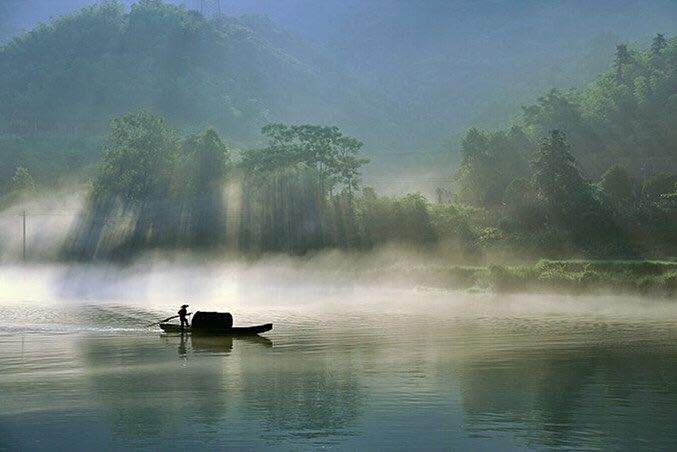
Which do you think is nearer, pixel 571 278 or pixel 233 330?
pixel 233 330

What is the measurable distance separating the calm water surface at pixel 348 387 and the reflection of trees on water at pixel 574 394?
0.08m

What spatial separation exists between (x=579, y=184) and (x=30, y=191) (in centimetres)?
9573

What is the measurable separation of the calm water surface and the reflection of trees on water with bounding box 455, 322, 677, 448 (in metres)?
0.08

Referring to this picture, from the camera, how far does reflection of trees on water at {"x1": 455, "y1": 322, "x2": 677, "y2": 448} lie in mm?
32531

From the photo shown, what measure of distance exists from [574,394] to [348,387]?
9261 millimetres

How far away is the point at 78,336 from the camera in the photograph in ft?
205

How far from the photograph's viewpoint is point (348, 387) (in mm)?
41562

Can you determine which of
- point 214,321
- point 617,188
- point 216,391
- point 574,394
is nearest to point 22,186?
point 617,188

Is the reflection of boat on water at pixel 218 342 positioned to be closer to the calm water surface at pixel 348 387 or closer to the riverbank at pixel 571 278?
the calm water surface at pixel 348 387

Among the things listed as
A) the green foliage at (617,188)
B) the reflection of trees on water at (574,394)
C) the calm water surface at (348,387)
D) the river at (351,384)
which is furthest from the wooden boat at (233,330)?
the green foliage at (617,188)

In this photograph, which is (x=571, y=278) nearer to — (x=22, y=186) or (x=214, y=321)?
(x=214, y=321)

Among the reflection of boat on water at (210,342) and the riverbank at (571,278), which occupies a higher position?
the riverbank at (571,278)

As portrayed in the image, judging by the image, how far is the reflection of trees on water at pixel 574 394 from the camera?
3253 cm

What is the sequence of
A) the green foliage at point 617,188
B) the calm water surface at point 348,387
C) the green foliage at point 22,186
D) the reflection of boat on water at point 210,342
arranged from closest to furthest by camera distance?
1. the calm water surface at point 348,387
2. the reflection of boat on water at point 210,342
3. the green foliage at point 617,188
4. the green foliage at point 22,186
